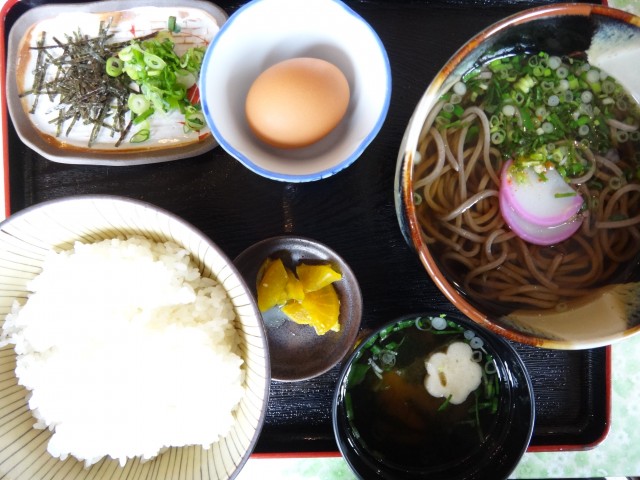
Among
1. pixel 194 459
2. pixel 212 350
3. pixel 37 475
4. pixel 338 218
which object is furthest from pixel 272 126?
pixel 37 475

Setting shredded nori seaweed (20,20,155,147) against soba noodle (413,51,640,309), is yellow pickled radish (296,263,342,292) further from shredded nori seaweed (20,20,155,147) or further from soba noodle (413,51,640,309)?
shredded nori seaweed (20,20,155,147)

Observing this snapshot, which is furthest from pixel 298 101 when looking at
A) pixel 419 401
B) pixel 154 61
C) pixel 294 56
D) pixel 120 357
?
pixel 419 401

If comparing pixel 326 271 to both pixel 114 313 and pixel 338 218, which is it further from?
pixel 114 313

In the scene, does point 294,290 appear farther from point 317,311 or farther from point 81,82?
point 81,82

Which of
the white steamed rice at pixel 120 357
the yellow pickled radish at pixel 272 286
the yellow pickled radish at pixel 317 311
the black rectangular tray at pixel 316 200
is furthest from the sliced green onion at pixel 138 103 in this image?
the yellow pickled radish at pixel 317 311

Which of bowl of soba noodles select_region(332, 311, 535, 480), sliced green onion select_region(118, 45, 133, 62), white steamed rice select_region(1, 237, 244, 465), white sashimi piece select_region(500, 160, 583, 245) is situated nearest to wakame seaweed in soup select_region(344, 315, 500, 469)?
bowl of soba noodles select_region(332, 311, 535, 480)

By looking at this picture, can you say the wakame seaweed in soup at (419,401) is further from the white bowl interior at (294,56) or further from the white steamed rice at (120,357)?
the white bowl interior at (294,56)
